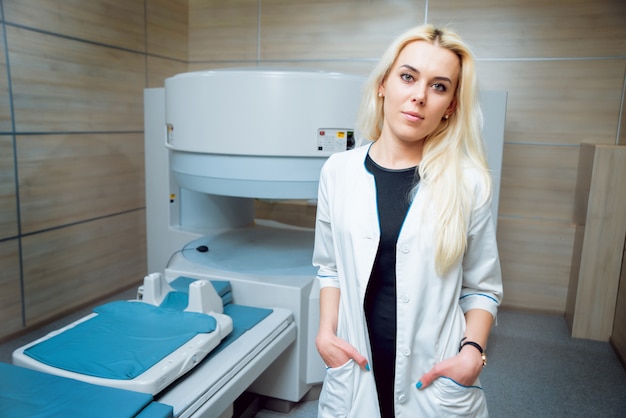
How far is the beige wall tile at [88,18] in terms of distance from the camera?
2498mm

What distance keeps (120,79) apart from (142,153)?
52 cm

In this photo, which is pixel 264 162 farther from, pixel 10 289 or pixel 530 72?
pixel 530 72

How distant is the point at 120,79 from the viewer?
312 cm

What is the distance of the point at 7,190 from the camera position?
8.14ft

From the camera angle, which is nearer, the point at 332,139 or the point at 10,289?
the point at 332,139

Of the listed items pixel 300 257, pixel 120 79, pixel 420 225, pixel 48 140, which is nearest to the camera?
pixel 420 225

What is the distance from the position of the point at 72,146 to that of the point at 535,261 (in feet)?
9.56

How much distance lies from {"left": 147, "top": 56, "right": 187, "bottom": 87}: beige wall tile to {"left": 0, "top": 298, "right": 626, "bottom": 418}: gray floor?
1.58 metres

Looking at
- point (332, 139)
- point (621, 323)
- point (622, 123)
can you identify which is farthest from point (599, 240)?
point (332, 139)

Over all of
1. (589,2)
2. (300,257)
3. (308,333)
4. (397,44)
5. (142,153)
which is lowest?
(308,333)

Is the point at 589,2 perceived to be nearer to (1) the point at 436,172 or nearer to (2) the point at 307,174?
(2) the point at 307,174

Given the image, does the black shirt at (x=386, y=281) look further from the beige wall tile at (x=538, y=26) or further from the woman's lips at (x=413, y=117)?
the beige wall tile at (x=538, y=26)

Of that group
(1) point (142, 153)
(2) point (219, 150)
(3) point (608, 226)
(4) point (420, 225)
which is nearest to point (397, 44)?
(4) point (420, 225)

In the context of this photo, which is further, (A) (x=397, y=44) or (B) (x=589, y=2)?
(B) (x=589, y=2)
